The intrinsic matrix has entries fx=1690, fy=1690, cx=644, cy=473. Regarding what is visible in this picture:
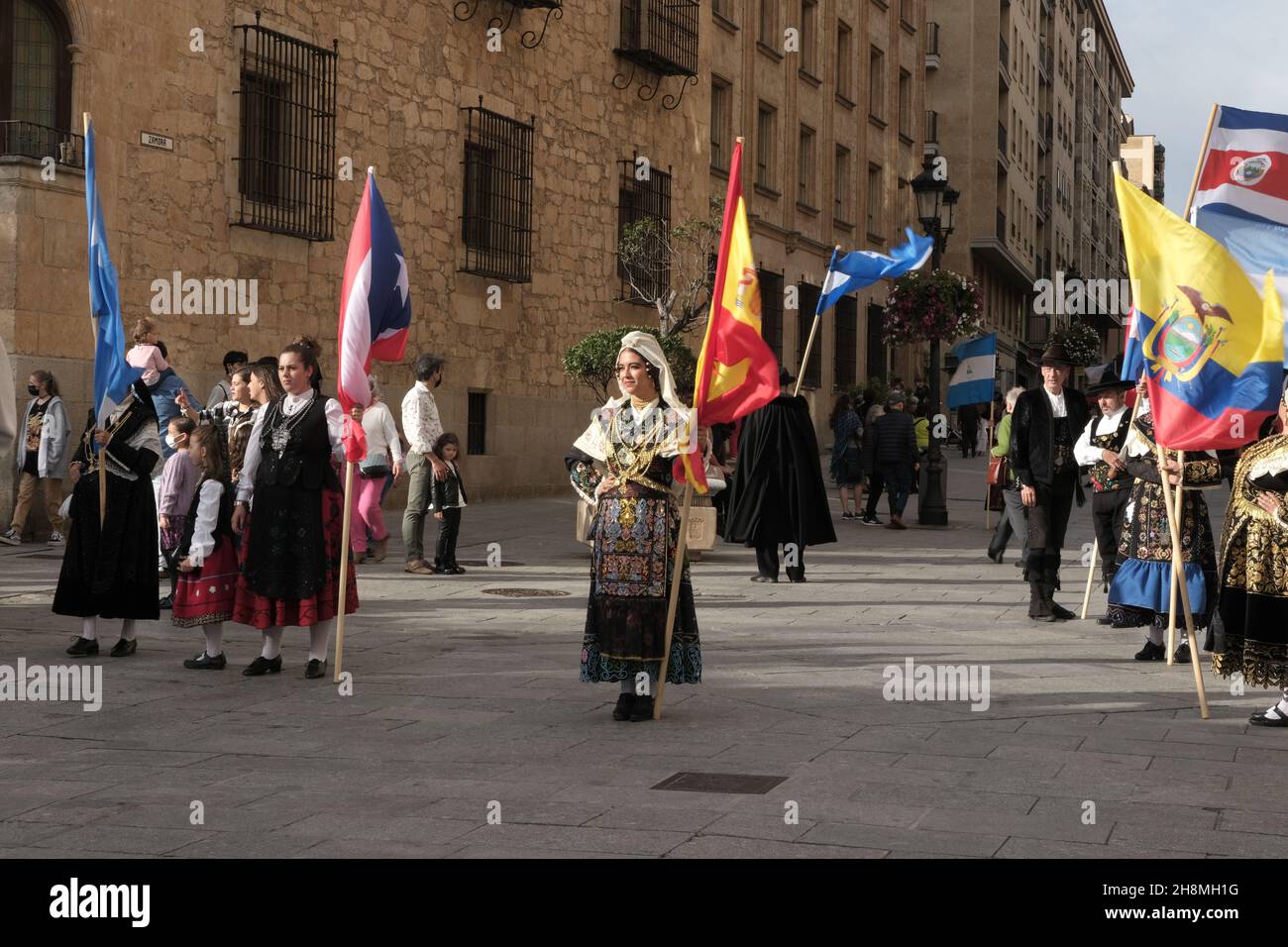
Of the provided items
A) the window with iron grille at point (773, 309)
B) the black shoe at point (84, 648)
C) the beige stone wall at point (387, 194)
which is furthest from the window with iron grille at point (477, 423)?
the black shoe at point (84, 648)

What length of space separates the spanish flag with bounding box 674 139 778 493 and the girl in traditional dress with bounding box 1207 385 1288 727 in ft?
7.57

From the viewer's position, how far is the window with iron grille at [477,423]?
2411cm

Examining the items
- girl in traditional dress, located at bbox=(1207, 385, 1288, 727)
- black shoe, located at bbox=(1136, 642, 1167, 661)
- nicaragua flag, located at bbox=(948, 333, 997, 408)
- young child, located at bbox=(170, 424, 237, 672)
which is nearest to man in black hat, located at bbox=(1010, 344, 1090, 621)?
black shoe, located at bbox=(1136, 642, 1167, 661)

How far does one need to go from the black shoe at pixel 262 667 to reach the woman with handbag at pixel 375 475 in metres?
5.89

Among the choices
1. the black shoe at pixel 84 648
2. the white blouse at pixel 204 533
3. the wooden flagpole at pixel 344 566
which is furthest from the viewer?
the black shoe at pixel 84 648

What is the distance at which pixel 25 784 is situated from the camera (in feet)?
20.4

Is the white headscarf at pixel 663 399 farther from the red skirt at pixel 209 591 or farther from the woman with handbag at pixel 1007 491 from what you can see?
the woman with handbag at pixel 1007 491

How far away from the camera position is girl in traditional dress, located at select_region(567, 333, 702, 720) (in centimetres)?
785

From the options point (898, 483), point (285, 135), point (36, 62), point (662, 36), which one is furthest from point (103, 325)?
point (662, 36)

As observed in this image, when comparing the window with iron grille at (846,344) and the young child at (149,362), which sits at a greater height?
the window with iron grille at (846,344)

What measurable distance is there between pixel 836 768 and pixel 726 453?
43.7 ft

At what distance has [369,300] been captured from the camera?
30.5 ft
